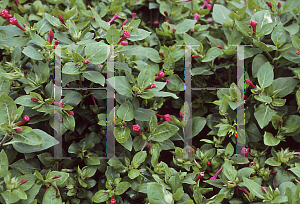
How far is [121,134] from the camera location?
1.25m

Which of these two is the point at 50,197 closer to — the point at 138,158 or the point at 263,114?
the point at 138,158

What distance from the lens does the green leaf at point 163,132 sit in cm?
130

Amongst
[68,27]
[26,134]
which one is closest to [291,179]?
[26,134]

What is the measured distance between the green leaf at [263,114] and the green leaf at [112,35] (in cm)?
81

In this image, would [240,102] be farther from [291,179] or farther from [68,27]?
[68,27]

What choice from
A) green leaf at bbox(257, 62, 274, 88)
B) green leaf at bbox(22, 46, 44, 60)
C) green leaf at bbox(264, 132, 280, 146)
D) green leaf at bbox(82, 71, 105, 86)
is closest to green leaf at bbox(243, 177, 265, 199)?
green leaf at bbox(264, 132, 280, 146)

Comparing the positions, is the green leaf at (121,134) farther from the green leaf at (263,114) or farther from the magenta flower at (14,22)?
the magenta flower at (14,22)

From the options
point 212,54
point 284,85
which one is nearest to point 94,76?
point 212,54

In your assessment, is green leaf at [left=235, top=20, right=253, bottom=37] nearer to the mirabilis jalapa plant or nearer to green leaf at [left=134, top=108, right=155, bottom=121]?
the mirabilis jalapa plant

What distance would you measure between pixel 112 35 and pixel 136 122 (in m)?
0.46

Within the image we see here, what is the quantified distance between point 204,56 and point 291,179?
799 mm

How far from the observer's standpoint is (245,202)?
1.25 metres

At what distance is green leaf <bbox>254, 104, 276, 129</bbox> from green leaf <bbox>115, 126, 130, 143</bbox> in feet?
2.19

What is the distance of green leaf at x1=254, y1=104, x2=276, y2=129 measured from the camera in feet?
4.40
